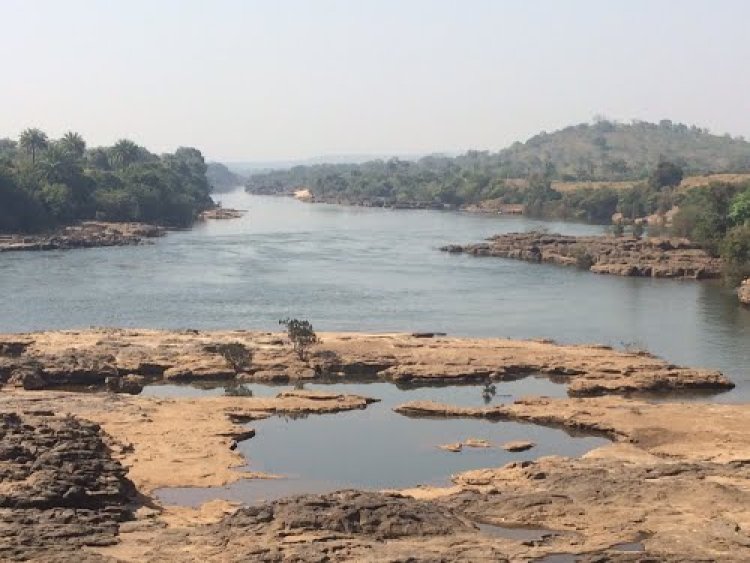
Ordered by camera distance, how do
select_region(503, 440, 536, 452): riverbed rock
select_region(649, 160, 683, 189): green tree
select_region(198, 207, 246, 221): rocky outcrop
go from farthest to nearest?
select_region(198, 207, 246, 221): rocky outcrop
select_region(649, 160, 683, 189): green tree
select_region(503, 440, 536, 452): riverbed rock

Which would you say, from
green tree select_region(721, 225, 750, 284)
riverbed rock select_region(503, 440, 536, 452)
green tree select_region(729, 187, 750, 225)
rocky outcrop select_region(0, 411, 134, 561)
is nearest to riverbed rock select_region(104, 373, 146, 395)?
rocky outcrop select_region(0, 411, 134, 561)

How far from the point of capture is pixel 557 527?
25328 millimetres

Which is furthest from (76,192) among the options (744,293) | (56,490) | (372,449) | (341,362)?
(56,490)

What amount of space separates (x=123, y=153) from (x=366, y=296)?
98.8 metres

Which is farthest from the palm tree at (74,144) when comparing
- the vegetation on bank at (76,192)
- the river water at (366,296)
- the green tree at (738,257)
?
the green tree at (738,257)

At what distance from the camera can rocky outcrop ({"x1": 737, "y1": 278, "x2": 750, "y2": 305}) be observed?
6438 centimetres

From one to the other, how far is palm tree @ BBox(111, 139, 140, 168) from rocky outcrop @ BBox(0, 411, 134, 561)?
131341 mm

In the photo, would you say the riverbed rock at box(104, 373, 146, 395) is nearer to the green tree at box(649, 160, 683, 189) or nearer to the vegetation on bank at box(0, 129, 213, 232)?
the vegetation on bank at box(0, 129, 213, 232)

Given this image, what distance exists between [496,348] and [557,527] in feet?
75.2

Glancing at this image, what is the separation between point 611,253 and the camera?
88.0 meters

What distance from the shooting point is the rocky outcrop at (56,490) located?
22594 millimetres

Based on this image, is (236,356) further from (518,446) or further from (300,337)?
(518,446)

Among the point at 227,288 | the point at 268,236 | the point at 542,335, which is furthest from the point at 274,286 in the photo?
the point at 268,236

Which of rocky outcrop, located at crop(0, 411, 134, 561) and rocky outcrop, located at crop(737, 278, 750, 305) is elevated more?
rocky outcrop, located at crop(737, 278, 750, 305)
